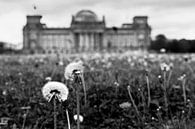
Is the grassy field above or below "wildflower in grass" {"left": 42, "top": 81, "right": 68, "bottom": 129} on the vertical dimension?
below

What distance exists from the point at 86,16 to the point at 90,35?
3575mm

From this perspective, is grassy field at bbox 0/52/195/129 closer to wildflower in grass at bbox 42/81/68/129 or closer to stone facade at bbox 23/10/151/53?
wildflower in grass at bbox 42/81/68/129

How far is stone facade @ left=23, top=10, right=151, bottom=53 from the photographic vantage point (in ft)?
213

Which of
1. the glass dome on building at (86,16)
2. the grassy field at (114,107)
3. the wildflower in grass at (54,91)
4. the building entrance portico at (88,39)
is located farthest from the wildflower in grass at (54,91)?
the glass dome on building at (86,16)

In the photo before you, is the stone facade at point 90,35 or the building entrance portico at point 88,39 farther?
the stone facade at point 90,35

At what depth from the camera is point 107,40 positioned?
6650cm

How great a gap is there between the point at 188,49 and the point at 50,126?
1149 inches

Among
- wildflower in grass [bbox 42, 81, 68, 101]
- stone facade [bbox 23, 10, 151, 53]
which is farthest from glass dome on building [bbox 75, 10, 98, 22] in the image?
wildflower in grass [bbox 42, 81, 68, 101]

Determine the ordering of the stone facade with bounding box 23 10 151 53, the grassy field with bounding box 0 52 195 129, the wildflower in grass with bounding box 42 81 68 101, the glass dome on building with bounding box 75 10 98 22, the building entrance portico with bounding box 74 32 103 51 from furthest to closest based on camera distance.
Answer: the glass dome on building with bounding box 75 10 98 22, the stone facade with bounding box 23 10 151 53, the building entrance portico with bounding box 74 32 103 51, the grassy field with bounding box 0 52 195 129, the wildflower in grass with bounding box 42 81 68 101

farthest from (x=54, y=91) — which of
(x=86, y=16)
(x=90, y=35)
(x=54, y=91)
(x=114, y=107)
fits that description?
(x=86, y=16)

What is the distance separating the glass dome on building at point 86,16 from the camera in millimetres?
66750

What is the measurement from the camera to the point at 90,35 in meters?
65.8

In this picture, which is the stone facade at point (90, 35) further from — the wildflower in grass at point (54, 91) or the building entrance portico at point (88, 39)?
the wildflower in grass at point (54, 91)

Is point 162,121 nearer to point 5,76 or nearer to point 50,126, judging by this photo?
point 50,126
